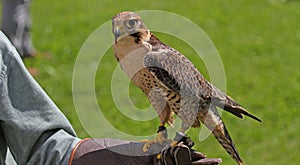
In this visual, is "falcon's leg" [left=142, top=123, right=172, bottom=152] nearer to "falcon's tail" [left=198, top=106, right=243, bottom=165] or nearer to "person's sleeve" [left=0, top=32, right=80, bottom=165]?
"falcon's tail" [left=198, top=106, right=243, bottom=165]

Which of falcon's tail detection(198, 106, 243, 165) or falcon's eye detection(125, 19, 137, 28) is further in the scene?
falcon's tail detection(198, 106, 243, 165)

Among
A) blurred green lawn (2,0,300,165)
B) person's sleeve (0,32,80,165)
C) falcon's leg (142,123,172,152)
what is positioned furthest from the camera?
blurred green lawn (2,0,300,165)

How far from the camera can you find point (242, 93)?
7.48 metres

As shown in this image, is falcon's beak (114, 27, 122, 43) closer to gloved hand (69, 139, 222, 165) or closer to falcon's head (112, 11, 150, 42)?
falcon's head (112, 11, 150, 42)

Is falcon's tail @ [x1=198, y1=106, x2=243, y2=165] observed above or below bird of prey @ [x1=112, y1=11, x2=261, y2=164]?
below

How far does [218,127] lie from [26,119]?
733 mm

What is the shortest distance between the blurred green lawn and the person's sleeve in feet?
11.6

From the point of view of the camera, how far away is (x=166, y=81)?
2426 millimetres

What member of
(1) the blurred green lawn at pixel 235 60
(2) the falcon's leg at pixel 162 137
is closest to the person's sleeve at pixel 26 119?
(2) the falcon's leg at pixel 162 137

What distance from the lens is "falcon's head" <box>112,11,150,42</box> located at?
7.41 ft

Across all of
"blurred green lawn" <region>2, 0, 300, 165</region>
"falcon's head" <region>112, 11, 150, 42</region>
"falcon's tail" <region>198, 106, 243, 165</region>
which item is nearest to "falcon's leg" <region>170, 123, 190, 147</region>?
"falcon's tail" <region>198, 106, 243, 165</region>

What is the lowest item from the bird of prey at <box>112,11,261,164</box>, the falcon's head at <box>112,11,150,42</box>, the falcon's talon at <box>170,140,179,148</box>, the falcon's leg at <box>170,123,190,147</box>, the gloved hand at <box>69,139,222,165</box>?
the gloved hand at <box>69,139,222,165</box>

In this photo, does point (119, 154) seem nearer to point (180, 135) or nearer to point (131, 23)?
point (180, 135)

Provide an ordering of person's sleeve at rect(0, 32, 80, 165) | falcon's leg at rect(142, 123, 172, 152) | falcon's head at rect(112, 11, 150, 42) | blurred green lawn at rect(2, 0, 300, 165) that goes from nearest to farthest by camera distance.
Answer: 1. falcon's head at rect(112, 11, 150, 42)
2. falcon's leg at rect(142, 123, 172, 152)
3. person's sleeve at rect(0, 32, 80, 165)
4. blurred green lawn at rect(2, 0, 300, 165)
